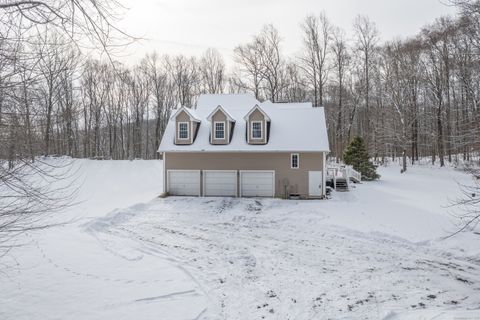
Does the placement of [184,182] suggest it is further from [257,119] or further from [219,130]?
[257,119]

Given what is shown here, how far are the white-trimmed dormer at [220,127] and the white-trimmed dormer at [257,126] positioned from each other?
124 cm

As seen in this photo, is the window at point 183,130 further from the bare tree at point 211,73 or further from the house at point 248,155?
the bare tree at point 211,73

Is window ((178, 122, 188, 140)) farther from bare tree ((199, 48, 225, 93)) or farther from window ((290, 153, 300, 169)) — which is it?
bare tree ((199, 48, 225, 93))

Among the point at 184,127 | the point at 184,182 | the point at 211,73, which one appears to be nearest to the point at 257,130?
the point at 184,127

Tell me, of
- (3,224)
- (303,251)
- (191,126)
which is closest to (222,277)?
(303,251)

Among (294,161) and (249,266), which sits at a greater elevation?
(294,161)

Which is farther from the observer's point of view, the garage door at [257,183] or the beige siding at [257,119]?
the beige siding at [257,119]

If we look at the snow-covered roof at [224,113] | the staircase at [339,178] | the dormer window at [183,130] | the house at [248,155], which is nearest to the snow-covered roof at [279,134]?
the house at [248,155]

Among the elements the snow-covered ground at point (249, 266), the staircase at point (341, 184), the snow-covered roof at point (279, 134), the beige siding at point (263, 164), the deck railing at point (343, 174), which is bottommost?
the snow-covered ground at point (249, 266)

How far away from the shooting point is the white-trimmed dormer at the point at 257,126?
2095 centimetres

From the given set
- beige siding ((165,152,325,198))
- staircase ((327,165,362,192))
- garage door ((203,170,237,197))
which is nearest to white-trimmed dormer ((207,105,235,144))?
beige siding ((165,152,325,198))

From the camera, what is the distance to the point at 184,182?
21.6m

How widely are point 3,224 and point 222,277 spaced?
5.05 metres

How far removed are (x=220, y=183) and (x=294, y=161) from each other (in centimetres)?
482
